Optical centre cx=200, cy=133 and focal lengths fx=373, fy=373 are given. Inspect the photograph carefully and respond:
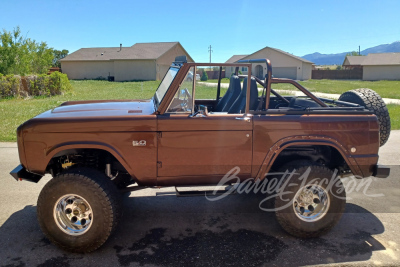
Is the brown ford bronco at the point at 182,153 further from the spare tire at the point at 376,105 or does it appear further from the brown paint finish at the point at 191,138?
the spare tire at the point at 376,105

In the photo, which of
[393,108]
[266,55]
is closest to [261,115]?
[393,108]

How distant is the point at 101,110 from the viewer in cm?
441

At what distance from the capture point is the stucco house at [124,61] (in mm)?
47169

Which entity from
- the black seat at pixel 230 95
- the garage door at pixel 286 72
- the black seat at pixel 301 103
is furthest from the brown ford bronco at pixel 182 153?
the garage door at pixel 286 72

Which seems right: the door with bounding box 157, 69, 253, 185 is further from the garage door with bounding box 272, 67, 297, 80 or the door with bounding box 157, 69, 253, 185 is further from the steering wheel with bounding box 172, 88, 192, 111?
the garage door with bounding box 272, 67, 297, 80

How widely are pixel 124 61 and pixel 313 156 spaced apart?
45.5 metres

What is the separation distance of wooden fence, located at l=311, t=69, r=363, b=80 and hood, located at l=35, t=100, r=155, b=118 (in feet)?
183

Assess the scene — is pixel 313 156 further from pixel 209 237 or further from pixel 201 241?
pixel 201 241

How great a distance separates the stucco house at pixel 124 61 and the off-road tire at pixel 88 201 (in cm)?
4335

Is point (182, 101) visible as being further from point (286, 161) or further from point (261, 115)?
point (286, 161)

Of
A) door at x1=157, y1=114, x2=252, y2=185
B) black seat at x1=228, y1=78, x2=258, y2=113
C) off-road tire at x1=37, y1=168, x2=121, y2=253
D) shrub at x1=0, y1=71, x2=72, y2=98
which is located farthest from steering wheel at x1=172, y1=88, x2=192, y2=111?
shrub at x1=0, y1=71, x2=72, y2=98

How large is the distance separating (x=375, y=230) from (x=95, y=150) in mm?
3401

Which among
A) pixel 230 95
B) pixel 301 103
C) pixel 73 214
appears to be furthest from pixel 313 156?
pixel 73 214

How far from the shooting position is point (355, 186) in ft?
19.7
